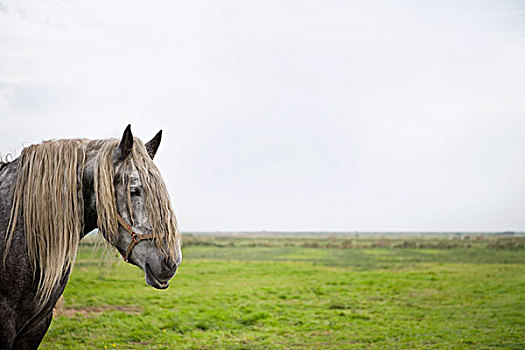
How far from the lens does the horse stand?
2.09 m

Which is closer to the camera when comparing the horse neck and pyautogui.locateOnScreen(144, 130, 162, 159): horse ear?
the horse neck

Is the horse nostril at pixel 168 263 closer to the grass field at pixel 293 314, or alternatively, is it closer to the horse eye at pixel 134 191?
the horse eye at pixel 134 191

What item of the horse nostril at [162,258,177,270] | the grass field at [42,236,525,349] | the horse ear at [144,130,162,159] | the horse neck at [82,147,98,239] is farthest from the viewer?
the grass field at [42,236,525,349]

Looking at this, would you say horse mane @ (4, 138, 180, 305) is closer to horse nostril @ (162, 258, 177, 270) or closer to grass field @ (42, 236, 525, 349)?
horse nostril @ (162, 258, 177, 270)

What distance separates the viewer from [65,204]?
7.18 feet

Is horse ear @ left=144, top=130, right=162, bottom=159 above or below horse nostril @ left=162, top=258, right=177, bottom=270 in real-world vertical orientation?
above

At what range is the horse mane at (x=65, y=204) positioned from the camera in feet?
6.95

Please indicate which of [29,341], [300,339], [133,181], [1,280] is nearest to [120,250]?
[133,181]

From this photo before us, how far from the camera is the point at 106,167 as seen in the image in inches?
84.8

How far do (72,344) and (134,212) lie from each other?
5.81 meters

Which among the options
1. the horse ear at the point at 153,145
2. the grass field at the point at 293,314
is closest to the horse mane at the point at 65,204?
the horse ear at the point at 153,145

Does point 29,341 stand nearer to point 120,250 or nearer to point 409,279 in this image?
point 120,250

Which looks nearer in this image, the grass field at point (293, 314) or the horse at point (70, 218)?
the horse at point (70, 218)

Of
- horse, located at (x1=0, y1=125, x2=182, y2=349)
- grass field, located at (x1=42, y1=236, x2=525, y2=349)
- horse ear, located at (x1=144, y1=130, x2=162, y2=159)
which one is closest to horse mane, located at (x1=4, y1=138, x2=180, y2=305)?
horse, located at (x1=0, y1=125, x2=182, y2=349)
